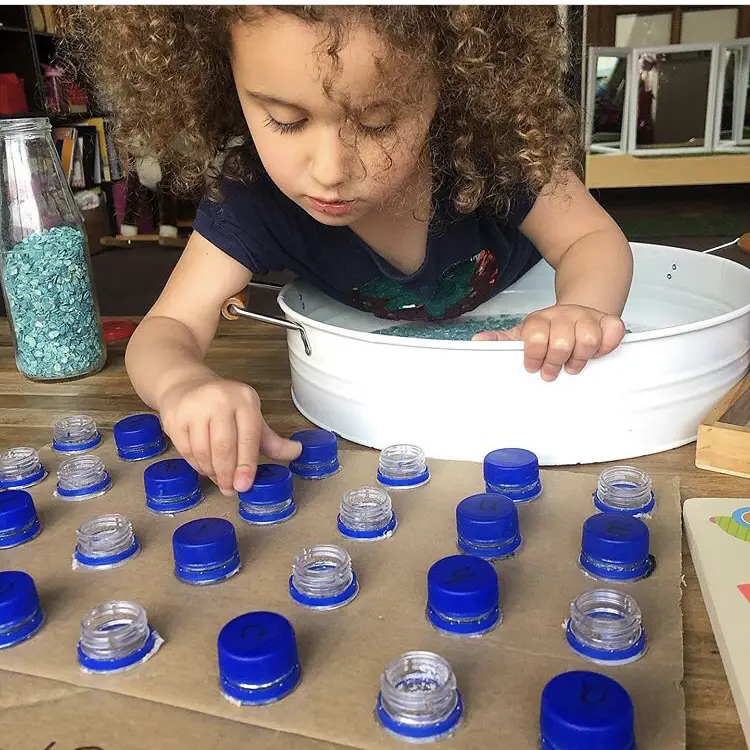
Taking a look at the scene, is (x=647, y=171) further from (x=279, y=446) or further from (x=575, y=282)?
(x=279, y=446)

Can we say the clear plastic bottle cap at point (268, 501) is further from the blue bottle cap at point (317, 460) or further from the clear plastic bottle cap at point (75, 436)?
the clear plastic bottle cap at point (75, 436)

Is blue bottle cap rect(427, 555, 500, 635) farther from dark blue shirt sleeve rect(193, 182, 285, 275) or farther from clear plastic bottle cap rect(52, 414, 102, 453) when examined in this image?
dark blue shirt sleeve rect(193, 182, 285, 275)

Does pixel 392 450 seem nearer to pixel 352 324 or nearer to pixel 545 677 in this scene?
pixel 545 677

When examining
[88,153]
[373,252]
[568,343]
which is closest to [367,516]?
[568,343]

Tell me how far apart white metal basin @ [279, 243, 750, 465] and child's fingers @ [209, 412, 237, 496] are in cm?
10

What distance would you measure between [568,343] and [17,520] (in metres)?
0.33

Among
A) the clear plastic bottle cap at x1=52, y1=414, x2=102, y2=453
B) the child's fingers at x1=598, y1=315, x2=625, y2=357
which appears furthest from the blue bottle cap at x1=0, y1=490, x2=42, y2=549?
the child's fingers at x1=598, y1=315, x2=625, y2=357

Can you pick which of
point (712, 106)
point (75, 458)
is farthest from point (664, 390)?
point (712, 106)

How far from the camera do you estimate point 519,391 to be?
1.62ft

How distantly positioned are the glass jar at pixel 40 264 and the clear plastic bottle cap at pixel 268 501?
0.37 m

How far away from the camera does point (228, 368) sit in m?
0.74

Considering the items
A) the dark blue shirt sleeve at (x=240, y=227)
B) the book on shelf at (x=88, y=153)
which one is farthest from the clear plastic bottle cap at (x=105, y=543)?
the book on shelf at (x=88, y=153)

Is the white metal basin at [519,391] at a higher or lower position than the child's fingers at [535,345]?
lower

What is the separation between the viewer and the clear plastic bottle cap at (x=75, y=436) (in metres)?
0.56
